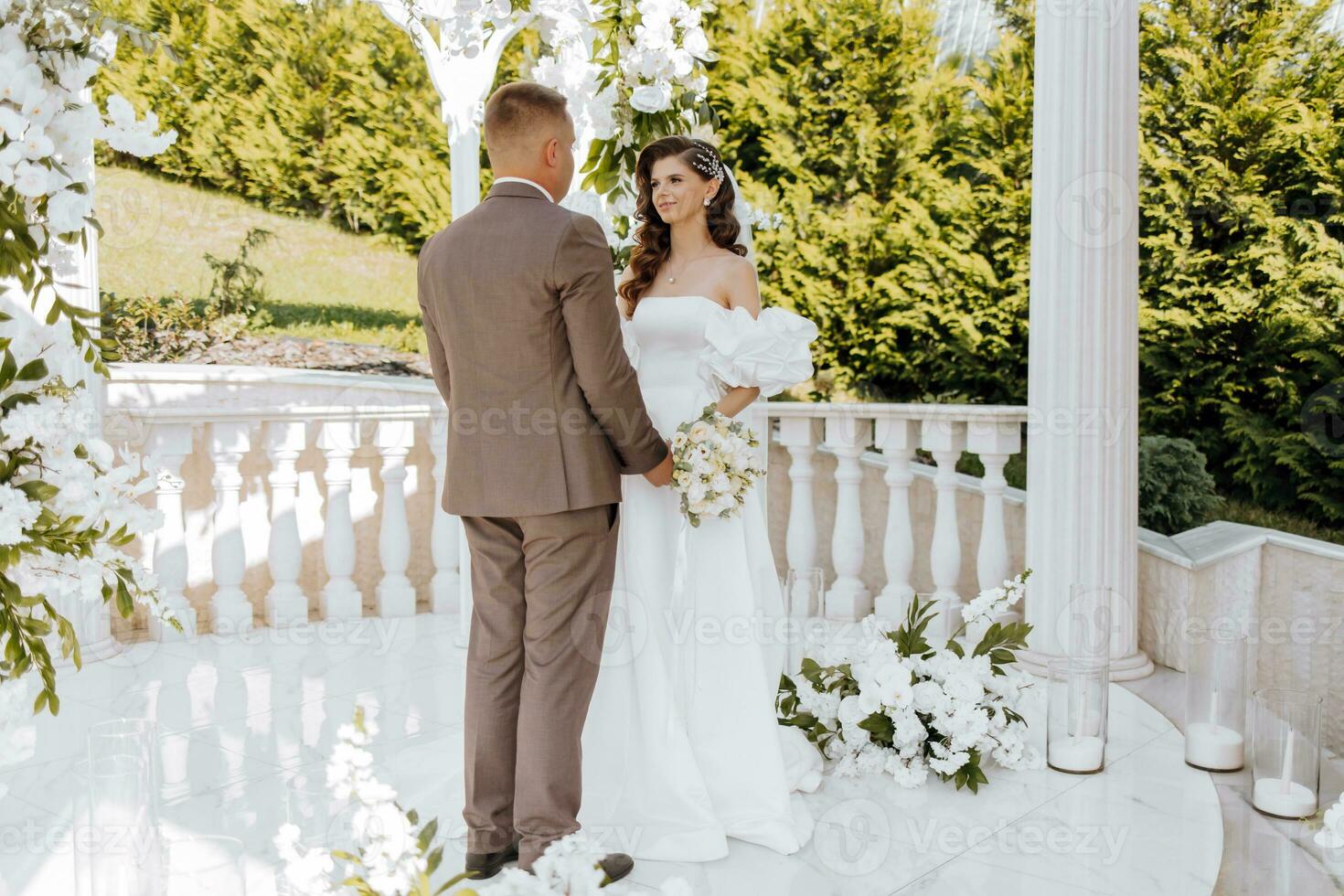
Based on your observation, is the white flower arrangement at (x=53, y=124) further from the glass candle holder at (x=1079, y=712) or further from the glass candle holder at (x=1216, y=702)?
the glass candle holder at (x=1216, y=702)

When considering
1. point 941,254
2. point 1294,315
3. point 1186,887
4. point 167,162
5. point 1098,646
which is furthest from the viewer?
point 167,162

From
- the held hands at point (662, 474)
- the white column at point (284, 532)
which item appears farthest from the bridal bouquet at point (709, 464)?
the white column at point (284, 532)

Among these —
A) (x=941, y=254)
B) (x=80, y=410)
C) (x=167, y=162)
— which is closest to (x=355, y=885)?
(x=80, y=410)

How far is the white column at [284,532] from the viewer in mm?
5023

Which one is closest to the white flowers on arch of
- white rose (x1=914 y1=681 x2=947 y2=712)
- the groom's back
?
the groom's back

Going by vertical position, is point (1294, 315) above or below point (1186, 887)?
above

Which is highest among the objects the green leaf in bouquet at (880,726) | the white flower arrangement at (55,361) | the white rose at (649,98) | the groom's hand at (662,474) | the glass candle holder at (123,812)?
the white rose at (649,98)

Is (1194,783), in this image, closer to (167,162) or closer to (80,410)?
(80,410)

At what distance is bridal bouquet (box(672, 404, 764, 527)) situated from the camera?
275 cm

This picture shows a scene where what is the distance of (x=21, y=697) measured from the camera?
1323 mm

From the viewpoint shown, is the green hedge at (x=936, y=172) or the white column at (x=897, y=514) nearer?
the white column at (x=897, y=514)

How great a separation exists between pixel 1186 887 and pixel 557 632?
1.57m

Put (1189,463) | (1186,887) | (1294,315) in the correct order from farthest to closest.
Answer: (1294,315) → (1189,463) → (1186,887)

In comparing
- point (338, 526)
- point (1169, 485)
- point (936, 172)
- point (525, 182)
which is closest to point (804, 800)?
point (525, 182)
